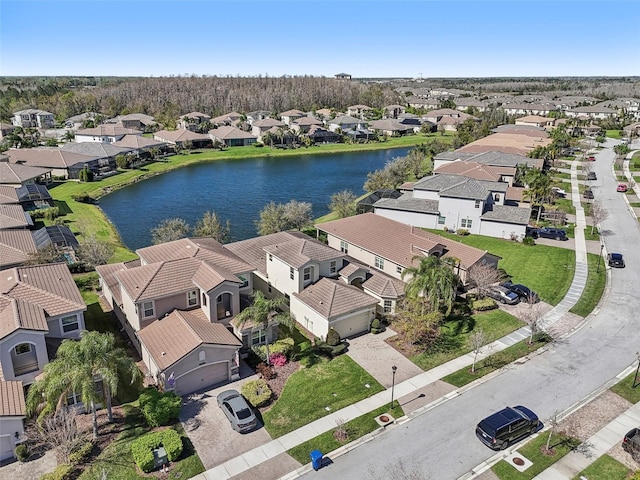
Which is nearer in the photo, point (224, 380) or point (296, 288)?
point (224, 380)

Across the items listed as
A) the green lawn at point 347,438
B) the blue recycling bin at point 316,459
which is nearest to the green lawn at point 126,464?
the green lawn at point 347,438

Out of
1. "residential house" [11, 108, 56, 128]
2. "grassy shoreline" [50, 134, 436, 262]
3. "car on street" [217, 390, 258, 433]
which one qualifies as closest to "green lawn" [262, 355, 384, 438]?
"car on street" [217, 390, 258, 433]

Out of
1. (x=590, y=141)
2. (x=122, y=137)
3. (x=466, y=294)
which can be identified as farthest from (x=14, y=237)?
(x=590, y=141)

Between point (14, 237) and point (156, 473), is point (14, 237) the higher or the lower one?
the higher one

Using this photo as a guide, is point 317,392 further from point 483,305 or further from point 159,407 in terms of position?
point 483,305

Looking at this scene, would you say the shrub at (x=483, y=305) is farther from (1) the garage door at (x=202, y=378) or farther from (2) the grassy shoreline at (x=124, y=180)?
(2) the grassy shoreline at (x=124, y=180)

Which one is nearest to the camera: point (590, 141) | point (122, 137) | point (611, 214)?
point (611, 214)

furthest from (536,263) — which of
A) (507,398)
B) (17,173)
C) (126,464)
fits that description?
(17,173)

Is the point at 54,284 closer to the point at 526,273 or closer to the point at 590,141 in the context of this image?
the point at 526,273
